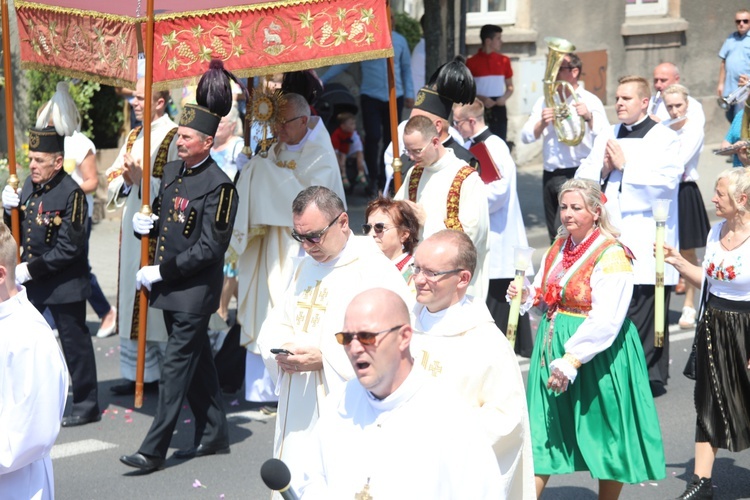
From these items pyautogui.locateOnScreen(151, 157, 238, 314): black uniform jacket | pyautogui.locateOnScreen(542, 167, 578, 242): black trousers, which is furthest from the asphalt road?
pyautogui.locateOnScreen(542, 167, 578, 242): black trousers

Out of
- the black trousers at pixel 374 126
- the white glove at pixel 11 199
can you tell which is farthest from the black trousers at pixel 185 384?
the black trousers at pixel 374 126

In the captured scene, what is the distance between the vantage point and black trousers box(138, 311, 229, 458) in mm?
6773

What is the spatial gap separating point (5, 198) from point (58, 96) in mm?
786

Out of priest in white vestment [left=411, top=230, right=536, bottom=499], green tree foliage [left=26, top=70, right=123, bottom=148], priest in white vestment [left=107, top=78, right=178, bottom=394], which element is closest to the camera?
Answer: priest in white vestment [left=411, top=230, right=536, bottom=499]

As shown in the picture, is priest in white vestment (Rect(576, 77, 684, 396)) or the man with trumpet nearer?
priest in white vestment (Rect(576, 77, 684, 396))

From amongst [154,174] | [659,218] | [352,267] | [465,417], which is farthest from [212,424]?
[465,417]

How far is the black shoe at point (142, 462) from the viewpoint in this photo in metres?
6.77

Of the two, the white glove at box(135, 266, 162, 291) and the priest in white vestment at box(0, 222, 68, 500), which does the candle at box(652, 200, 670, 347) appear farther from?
the priest in white vestment at box(0, 222, 68, 500)

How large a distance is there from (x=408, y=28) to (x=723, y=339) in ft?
38.6

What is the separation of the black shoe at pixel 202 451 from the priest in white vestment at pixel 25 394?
283 cm

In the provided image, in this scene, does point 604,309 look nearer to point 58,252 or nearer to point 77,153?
point 58,252

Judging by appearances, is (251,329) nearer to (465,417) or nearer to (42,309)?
(42,309)

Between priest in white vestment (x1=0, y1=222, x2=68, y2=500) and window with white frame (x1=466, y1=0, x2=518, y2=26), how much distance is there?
15086 millimetres

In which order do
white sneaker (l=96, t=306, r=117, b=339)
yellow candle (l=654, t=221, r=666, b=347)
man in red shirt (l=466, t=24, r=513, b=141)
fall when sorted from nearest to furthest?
yellow candle (l=654, t=221, r=666, b=347), white sneaker (l=96, t=306, r=117, b=339), man in red shirt (l=466, t=24, r=513, b=141)
